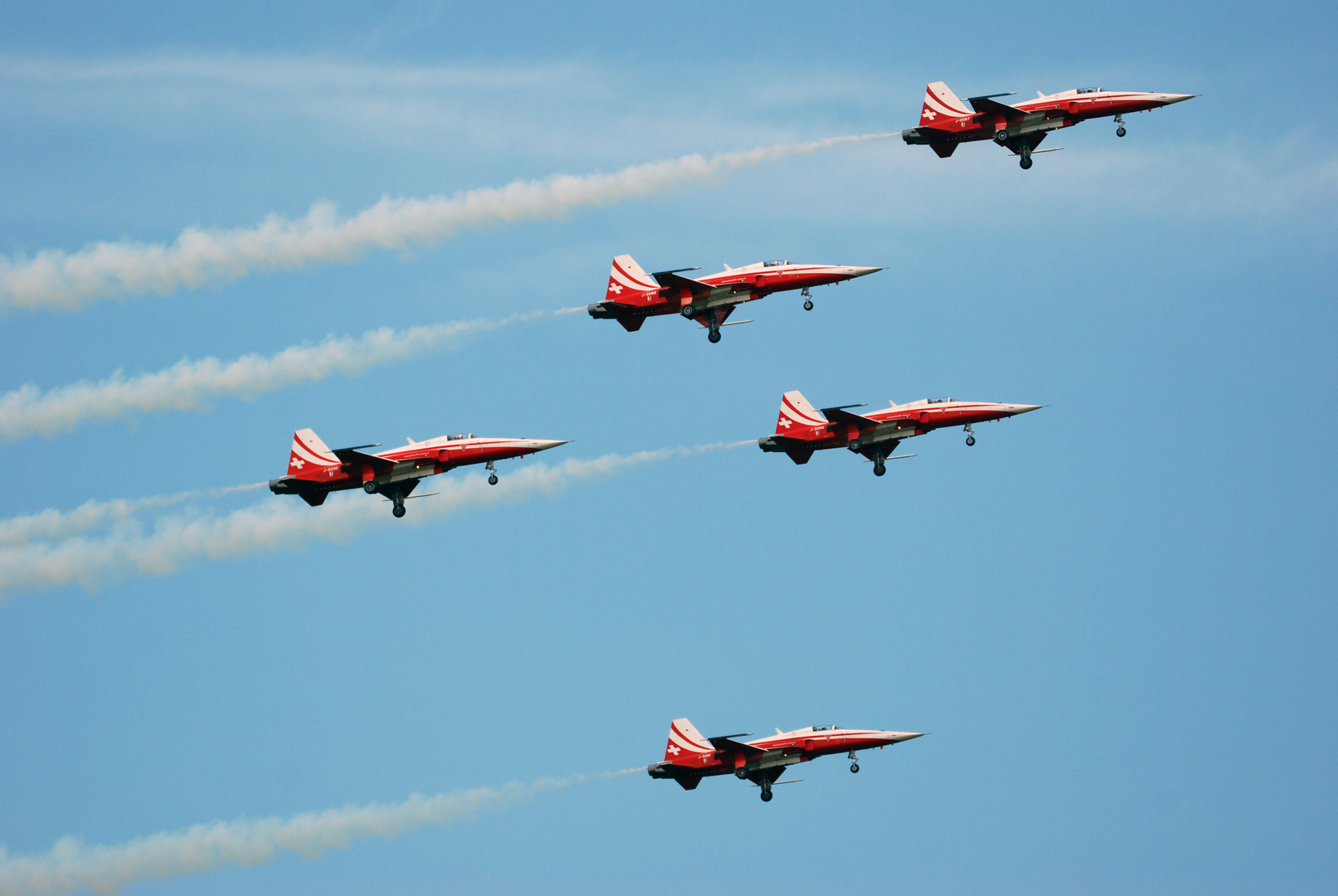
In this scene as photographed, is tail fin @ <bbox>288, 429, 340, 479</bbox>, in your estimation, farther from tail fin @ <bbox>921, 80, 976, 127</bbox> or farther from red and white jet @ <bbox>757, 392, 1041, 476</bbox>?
tail fin @ <bbox>921, 80, 976, 127</bbox>

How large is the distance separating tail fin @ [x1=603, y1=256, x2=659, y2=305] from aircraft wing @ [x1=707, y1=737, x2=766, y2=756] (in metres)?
22.8

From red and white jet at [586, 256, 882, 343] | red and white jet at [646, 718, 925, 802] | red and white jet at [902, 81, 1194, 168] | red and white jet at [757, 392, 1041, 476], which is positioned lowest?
red and white jet at [646, 718, 925, 802]

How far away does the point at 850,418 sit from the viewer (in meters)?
83.1

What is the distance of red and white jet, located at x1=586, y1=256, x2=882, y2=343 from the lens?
84.3 meters

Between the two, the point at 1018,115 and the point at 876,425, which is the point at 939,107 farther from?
the point at 876,425

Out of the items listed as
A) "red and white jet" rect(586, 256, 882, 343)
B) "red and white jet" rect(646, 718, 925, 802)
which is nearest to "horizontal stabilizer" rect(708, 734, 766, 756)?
"red and white jet" rect(646, 718, 925, 802)

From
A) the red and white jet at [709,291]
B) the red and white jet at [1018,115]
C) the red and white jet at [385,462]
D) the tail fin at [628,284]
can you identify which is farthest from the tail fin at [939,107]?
the red and white jet at [385,462]

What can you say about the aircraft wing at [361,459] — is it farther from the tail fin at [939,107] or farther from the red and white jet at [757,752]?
the tail fin at [939,107]

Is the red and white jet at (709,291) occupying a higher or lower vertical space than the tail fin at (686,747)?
higher

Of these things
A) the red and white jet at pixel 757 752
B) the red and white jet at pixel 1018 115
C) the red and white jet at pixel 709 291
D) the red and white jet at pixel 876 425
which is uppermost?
the red and white jet at pixel 1018 115

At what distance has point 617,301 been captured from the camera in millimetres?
84562

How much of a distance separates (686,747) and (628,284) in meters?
24.1

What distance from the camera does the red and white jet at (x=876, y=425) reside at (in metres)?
83.2

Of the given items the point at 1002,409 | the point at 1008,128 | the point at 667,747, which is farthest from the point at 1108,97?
the point at 667,747
